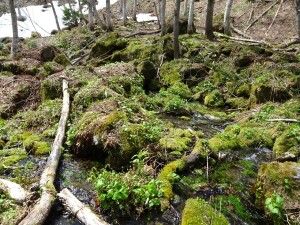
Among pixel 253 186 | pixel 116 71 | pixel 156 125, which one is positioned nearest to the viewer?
pixel 253 186

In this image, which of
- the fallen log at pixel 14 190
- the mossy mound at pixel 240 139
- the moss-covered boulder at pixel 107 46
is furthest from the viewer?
the moss-covered boulder at pixel 107 46

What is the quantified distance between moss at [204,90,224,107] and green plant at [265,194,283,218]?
728 centimetres

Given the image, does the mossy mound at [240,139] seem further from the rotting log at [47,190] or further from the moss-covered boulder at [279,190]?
the rotting log at [47,190]

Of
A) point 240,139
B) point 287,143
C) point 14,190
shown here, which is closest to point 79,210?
point 14,190

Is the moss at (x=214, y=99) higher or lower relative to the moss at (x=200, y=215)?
lower

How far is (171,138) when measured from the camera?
24.8ft

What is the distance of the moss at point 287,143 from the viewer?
6.78 metres

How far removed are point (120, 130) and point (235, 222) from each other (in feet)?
10.4

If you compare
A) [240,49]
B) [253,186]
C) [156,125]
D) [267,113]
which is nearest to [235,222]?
[253,186]

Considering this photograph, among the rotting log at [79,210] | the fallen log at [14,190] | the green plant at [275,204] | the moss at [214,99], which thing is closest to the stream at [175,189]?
the rotting log at [79,210]

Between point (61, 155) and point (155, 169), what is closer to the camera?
point (155, 169)

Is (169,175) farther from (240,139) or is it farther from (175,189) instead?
(240,139)

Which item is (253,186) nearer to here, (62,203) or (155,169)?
(155,169)

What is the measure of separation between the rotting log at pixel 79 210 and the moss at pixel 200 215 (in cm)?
135
